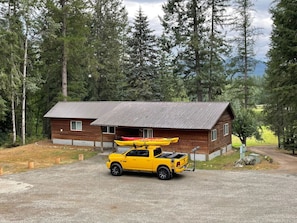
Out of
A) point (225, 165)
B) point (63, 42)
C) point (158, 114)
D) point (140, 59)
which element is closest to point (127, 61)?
point (140, 59)

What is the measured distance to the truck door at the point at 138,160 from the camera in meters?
18.1

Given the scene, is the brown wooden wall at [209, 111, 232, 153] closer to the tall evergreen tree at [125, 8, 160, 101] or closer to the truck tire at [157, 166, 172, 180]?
the truck tire at [157, 166, 172, 180]

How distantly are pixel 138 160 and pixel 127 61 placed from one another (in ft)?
86.5

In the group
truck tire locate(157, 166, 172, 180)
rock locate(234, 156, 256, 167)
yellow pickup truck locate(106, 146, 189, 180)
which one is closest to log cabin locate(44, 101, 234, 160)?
rock locate(234, 156, 256, 167)

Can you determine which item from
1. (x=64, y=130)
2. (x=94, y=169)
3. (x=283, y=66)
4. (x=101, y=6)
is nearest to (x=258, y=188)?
(x=94, y=169)

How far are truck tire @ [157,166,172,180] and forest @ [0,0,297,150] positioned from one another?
11373 mm

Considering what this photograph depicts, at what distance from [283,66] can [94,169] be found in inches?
642

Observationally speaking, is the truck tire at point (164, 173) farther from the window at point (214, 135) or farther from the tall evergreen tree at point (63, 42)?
the tall evergreen tree at point (63, 42)

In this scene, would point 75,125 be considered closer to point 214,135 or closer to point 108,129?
point 108,129

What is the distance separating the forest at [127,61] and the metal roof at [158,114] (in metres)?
5.16

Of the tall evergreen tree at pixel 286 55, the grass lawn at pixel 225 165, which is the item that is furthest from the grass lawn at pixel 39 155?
the tall evergreen tree at pixel 286 55

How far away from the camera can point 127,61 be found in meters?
42.8

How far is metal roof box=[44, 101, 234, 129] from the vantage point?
2372 centimetres

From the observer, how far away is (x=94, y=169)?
68.0 ft
